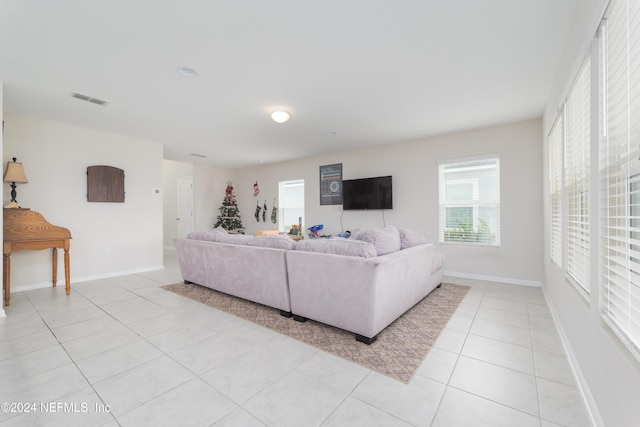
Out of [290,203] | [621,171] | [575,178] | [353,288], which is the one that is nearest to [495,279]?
[575,178]

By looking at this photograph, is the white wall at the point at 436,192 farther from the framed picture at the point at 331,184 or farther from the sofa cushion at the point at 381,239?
the sofa cushion at the point at 381,239

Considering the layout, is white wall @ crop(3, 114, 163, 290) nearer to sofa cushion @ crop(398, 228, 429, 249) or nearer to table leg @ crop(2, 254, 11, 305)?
table leg @ crop(2, 254, 11, 305)

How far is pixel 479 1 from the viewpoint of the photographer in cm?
180

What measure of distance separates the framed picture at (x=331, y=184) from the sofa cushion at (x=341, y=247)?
3.52 metres

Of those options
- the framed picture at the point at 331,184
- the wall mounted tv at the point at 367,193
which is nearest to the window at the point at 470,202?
the wall mounted tv at the point at 367,193

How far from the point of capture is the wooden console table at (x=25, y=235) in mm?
3238

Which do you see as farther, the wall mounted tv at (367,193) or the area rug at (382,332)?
the wall mounted tv at (367,193)

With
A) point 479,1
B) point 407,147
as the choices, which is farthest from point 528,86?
point 407,147

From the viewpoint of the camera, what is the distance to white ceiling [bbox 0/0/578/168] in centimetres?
189

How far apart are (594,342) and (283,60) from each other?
2.89 meters

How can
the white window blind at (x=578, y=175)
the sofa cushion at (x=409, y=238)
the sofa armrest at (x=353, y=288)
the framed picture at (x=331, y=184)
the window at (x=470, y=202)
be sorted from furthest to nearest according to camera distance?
the framed picture at (x=331, y=184) < the window at (x=470, y=202) < the sofa cushion at (x=409, y=238) < the sofa armrest at (x=353, y=288) < the white window blind at (x=578, y=175)

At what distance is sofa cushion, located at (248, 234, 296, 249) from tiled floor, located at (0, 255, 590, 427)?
79 cm

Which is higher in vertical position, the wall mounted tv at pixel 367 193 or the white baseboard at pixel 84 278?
the wall mounted tv at pixel 367 193

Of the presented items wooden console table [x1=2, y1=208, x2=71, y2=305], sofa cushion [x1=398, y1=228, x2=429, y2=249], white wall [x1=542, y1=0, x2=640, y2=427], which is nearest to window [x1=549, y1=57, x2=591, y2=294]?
white wall [x1=542, y1=0, x2=640, y2=427]
